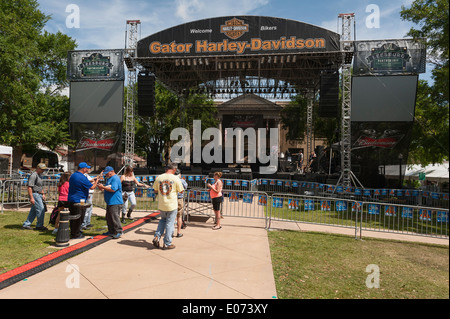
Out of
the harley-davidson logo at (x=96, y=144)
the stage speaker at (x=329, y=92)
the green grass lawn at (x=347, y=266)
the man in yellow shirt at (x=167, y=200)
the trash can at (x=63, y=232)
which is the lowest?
the green grass lawn at (x=347, y=266)

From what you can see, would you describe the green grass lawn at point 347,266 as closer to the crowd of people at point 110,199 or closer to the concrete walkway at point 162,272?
the concrete walkway at point 162,272

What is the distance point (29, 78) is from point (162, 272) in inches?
810

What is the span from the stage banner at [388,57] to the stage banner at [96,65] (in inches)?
576

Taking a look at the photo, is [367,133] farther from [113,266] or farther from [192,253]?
[113,266]

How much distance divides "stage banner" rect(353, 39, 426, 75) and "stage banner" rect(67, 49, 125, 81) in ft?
48.0

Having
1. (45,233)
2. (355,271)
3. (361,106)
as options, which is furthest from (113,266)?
(361,106)

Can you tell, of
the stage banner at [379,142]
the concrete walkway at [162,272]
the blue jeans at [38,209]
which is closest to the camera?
the concrete walkway at [162,272]

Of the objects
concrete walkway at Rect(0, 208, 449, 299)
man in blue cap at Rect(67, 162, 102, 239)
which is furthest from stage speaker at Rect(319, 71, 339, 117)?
man in blue cap at Rect(67, 162, 102, 239)

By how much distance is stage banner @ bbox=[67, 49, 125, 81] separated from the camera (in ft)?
57.7

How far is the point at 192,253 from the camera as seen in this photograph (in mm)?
5527

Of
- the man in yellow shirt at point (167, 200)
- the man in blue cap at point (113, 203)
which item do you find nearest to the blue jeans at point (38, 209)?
the man in blue cap at point (113, 203)

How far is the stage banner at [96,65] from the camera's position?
17594 millimetres

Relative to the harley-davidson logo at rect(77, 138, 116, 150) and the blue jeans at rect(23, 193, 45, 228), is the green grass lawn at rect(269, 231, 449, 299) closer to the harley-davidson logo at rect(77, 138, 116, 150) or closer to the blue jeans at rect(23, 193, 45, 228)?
the blue jeans at rect(23, 193, 45, 228)
